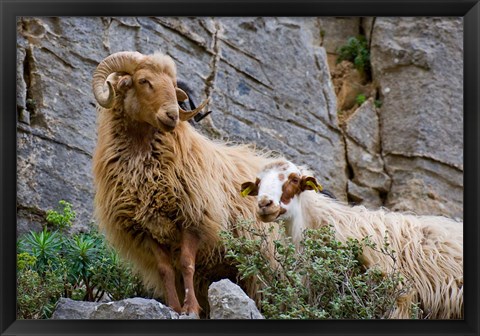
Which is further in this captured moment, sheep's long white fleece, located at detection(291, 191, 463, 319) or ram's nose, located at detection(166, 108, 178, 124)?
sheep's long white fleece, located at detection(291, 191, 463, 319)

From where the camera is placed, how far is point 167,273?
723cm

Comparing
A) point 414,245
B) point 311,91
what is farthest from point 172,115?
point 311,91

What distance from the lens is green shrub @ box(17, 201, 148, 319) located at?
752 cm

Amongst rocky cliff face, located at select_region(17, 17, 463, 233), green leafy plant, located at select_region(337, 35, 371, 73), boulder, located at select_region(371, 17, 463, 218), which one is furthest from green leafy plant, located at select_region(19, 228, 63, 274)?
green leafy plant, located at select_region(337, 35, 371, 73)

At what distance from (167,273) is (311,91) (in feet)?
14.0

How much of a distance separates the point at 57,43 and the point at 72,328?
4.38 metres

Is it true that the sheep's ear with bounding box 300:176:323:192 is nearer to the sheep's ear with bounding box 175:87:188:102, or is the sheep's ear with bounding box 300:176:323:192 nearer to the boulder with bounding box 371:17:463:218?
the sheep's ear with bounding box 175:87:188:102

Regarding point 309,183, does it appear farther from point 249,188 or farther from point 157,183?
point 157,183

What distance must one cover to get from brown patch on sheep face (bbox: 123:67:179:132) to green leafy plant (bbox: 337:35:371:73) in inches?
180

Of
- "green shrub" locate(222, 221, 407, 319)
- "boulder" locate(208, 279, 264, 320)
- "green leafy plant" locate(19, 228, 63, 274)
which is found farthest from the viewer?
"green leafy plant" locate(19, 228, 63, 274)

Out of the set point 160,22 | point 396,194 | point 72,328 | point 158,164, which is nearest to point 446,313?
point 158,164

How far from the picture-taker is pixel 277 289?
22.8 feet
